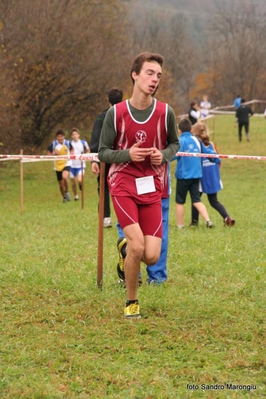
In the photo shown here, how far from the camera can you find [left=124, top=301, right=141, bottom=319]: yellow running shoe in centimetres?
590

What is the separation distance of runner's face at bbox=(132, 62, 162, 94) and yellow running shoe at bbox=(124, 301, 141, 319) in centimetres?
175

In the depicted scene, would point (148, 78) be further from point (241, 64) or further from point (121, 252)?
point (241, 64)

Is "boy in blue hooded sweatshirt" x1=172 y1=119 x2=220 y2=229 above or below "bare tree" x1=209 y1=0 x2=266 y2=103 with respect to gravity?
below

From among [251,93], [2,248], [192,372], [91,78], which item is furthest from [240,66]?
A: [192,372]

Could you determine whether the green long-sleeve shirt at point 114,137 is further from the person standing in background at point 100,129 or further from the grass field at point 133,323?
the person standing in background at point 100,129

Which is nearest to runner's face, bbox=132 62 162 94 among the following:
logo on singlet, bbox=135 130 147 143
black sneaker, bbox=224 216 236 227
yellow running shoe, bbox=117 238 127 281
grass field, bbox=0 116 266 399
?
logo on singlet, bbox=135 130 147 143

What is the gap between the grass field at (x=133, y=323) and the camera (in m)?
4.56

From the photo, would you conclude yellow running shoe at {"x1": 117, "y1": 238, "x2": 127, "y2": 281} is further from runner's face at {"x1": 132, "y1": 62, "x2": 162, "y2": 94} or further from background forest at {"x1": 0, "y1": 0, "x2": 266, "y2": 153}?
background forest at {"x1": 0, "y1": 0, "x2": 266, "y2": 153}

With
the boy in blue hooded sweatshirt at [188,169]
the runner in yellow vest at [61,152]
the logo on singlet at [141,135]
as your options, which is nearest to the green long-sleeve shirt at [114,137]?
the logo on singlet at [141,135]

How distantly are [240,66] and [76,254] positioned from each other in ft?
190

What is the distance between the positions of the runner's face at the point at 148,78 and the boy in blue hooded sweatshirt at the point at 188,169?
534 centimetres

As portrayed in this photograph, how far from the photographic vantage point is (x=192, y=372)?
472 cm

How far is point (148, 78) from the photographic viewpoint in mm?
5852

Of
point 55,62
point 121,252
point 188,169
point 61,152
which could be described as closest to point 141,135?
point 121,252
